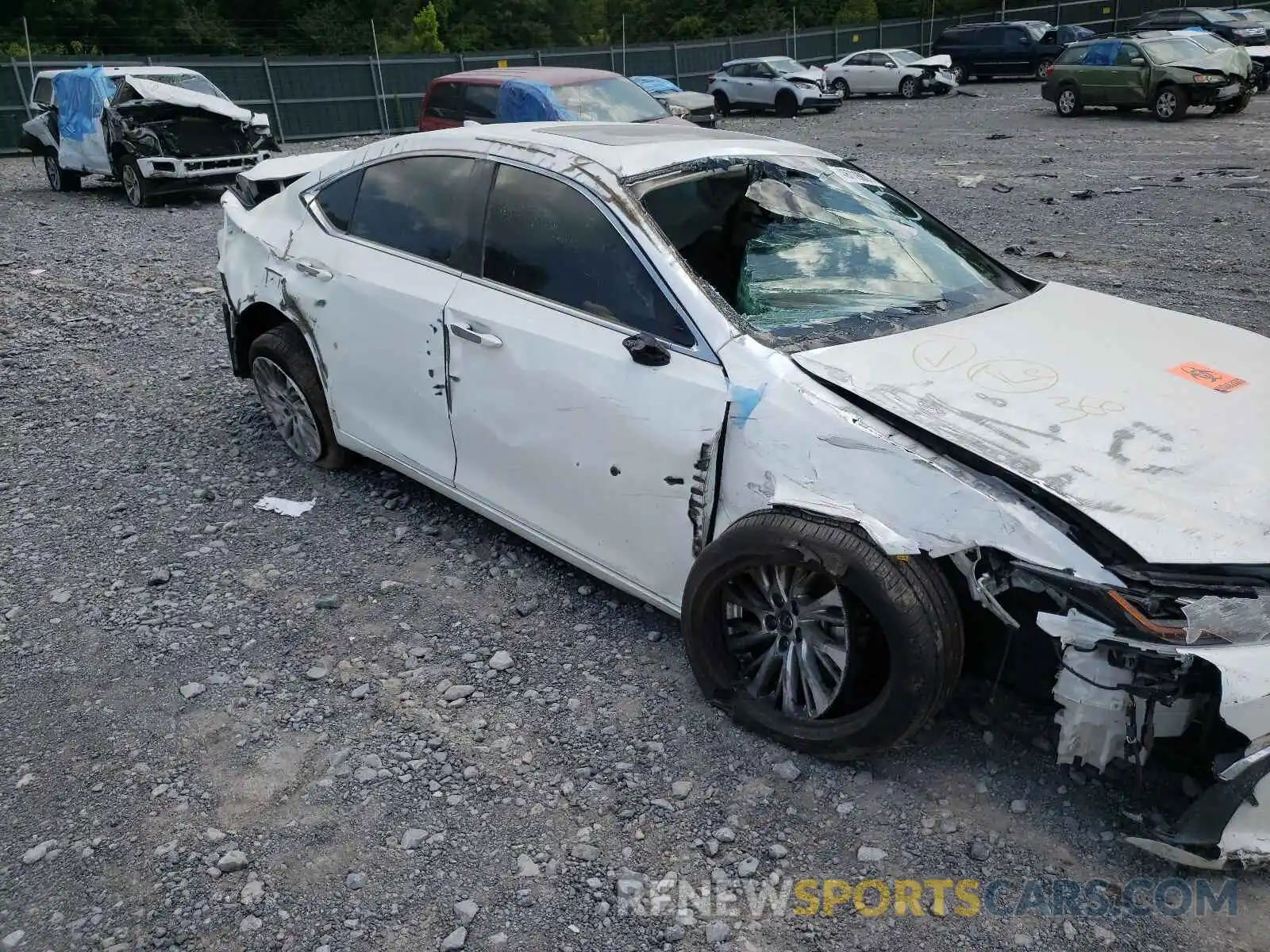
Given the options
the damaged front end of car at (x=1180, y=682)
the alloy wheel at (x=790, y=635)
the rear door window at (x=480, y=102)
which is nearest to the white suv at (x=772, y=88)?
the rear door window at (x=480, y=102)

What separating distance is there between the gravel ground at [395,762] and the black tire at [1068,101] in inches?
770

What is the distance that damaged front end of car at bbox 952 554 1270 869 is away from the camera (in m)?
2.23

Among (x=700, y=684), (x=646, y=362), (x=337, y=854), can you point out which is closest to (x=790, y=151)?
(x=646, y=362)

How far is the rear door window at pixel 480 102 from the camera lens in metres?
12.4

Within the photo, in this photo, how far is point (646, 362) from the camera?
3.10m

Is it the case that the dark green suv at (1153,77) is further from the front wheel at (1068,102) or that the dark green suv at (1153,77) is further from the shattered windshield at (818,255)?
the shattered windshield at (818,255)

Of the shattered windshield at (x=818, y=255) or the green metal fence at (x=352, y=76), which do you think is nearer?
the shattered windshield at (x=818, y=255)

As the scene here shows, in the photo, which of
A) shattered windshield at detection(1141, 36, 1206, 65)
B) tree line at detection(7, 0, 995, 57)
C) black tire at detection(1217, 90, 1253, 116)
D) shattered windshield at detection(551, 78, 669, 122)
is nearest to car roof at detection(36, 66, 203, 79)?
shattered windshield at detection(551, 78, 669, 122)

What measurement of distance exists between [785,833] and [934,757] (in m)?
0.56

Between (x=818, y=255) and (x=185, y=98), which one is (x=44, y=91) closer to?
(x=185, y=98)

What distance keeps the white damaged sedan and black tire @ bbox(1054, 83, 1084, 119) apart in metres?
18.8

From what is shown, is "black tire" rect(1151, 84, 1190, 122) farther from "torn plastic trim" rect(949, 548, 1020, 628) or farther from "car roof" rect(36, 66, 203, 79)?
"torn plastic trim" rect(949, 548, 1020, 628)

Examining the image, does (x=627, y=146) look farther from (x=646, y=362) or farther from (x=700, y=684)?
(x=700, y=684)

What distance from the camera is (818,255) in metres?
3.62
